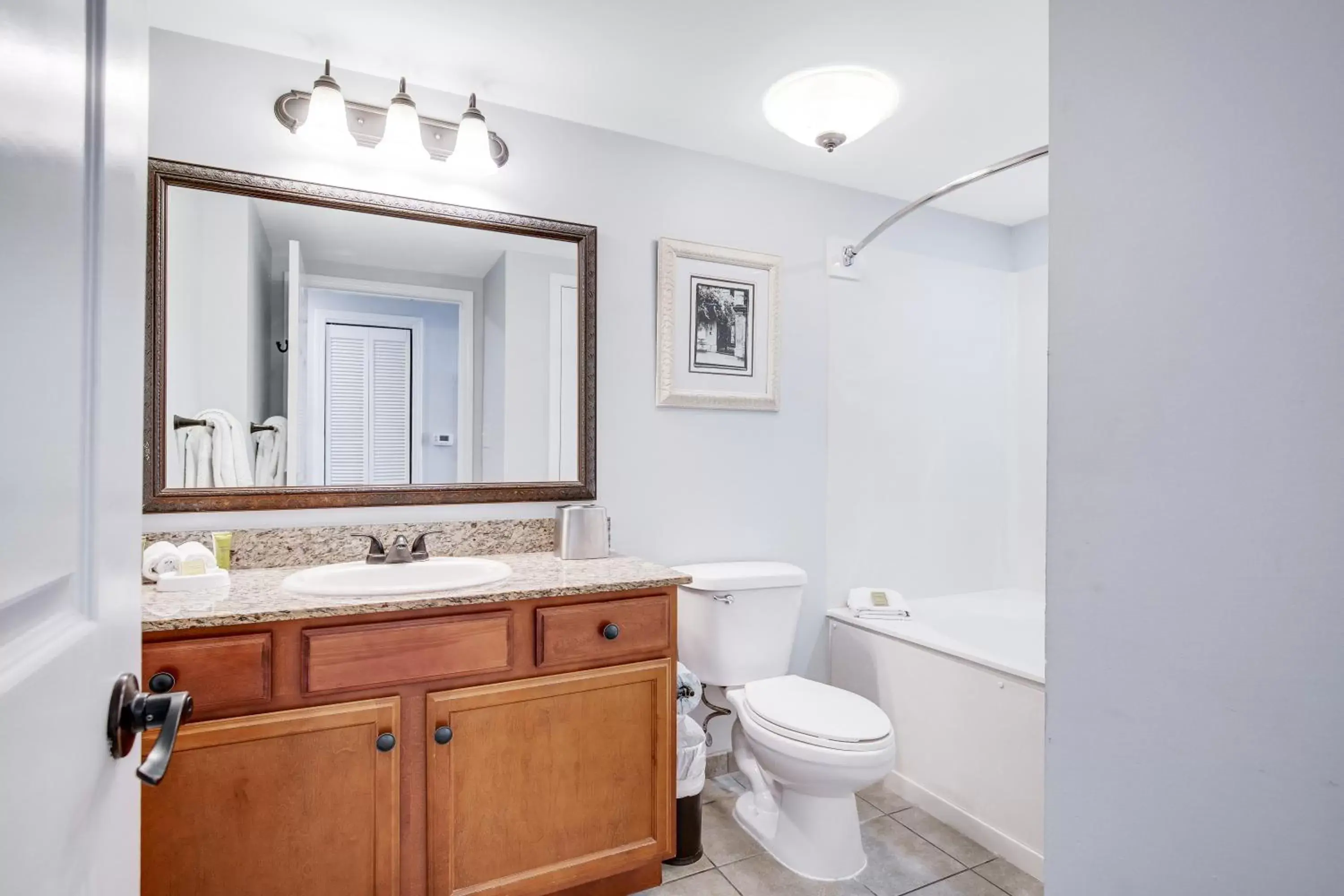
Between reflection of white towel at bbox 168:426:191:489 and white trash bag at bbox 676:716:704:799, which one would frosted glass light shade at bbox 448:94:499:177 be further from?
white trash bag at bbox 676:716:704:799

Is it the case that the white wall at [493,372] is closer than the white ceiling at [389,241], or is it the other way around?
the white ceiling at [389,241]

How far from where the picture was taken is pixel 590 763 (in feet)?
5.49

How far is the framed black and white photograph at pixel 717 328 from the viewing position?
2.32m

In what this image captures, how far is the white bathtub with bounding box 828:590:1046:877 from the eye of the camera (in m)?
1.94

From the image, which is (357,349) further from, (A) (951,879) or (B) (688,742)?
(A) (951,879)

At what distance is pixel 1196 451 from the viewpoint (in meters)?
0.55

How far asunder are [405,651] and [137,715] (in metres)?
0.90

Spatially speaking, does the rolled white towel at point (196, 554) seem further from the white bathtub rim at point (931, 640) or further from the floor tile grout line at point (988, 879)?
the floor tile grout line at point (988, 879)

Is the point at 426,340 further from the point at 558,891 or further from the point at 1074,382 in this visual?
the point at 1074,382

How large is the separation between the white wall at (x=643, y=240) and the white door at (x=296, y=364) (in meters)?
0.15

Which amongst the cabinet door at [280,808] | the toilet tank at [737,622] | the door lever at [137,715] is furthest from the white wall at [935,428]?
the door lever at [137,715]

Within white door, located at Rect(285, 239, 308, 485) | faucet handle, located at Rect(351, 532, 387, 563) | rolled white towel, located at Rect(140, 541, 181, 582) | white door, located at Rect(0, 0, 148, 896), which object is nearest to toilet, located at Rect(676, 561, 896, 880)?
faucet handle, located at Rect(351, 532, 387, 563)

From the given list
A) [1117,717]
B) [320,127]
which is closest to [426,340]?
[320,127]

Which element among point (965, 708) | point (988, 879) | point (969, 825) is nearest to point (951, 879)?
point (988, 879)
